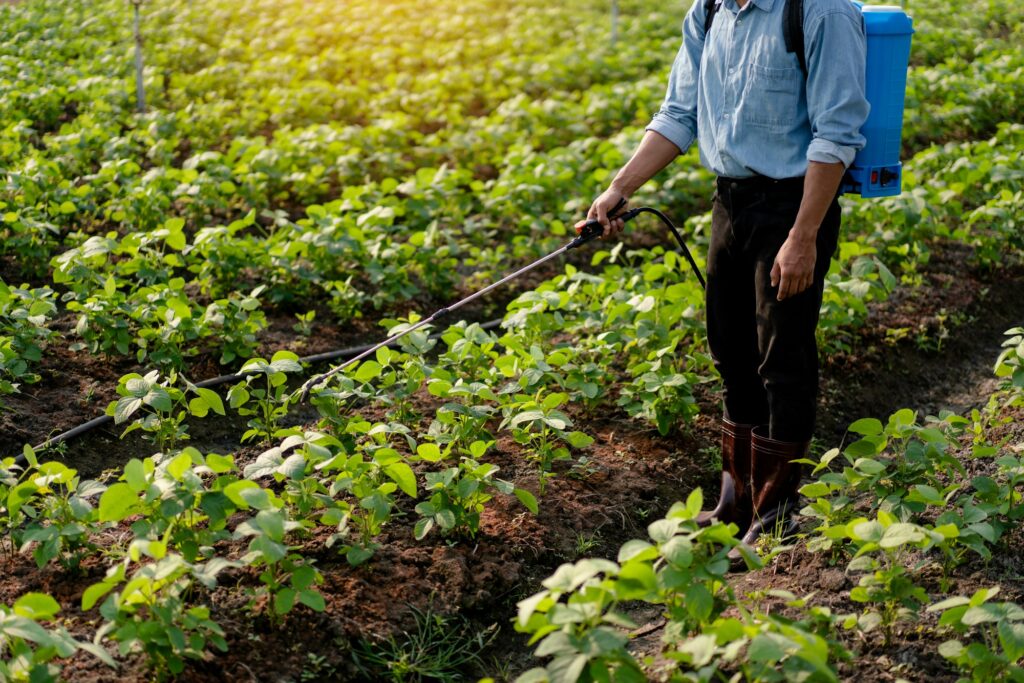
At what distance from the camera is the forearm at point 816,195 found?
3.01m

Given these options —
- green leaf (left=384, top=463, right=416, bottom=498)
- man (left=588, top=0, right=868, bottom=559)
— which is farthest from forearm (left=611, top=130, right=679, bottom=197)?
green leaf (left=384, top=463, right=416, bottom=498)

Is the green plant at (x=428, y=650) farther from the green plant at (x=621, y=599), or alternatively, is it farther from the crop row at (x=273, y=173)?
the crop row at (x=273, y=173)

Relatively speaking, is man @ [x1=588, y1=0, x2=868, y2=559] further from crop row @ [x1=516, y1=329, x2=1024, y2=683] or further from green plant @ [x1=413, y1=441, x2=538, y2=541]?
green plant @ [x1=413, y1=441, x2=538, y2=541]

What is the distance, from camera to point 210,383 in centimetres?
460

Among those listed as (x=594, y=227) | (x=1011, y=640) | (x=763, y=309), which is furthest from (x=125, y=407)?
(x=1011, y=640)

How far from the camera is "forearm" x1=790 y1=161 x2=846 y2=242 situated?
301 centimetres

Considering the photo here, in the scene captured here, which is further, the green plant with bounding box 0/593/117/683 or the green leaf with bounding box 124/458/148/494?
the green leaf with bounding box 124/458/148/494

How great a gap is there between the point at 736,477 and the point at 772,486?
0.83 feet

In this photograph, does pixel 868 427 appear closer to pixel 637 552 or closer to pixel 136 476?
pixel 637 552

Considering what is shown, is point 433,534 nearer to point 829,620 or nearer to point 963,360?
point 829,620

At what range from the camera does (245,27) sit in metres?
10.9

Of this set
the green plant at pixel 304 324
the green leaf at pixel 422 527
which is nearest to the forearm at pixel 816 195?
the green leaf at pixel 422 527

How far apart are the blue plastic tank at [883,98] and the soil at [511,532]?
1.17 meters

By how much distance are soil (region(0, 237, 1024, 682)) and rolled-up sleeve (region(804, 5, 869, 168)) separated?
1248mm
